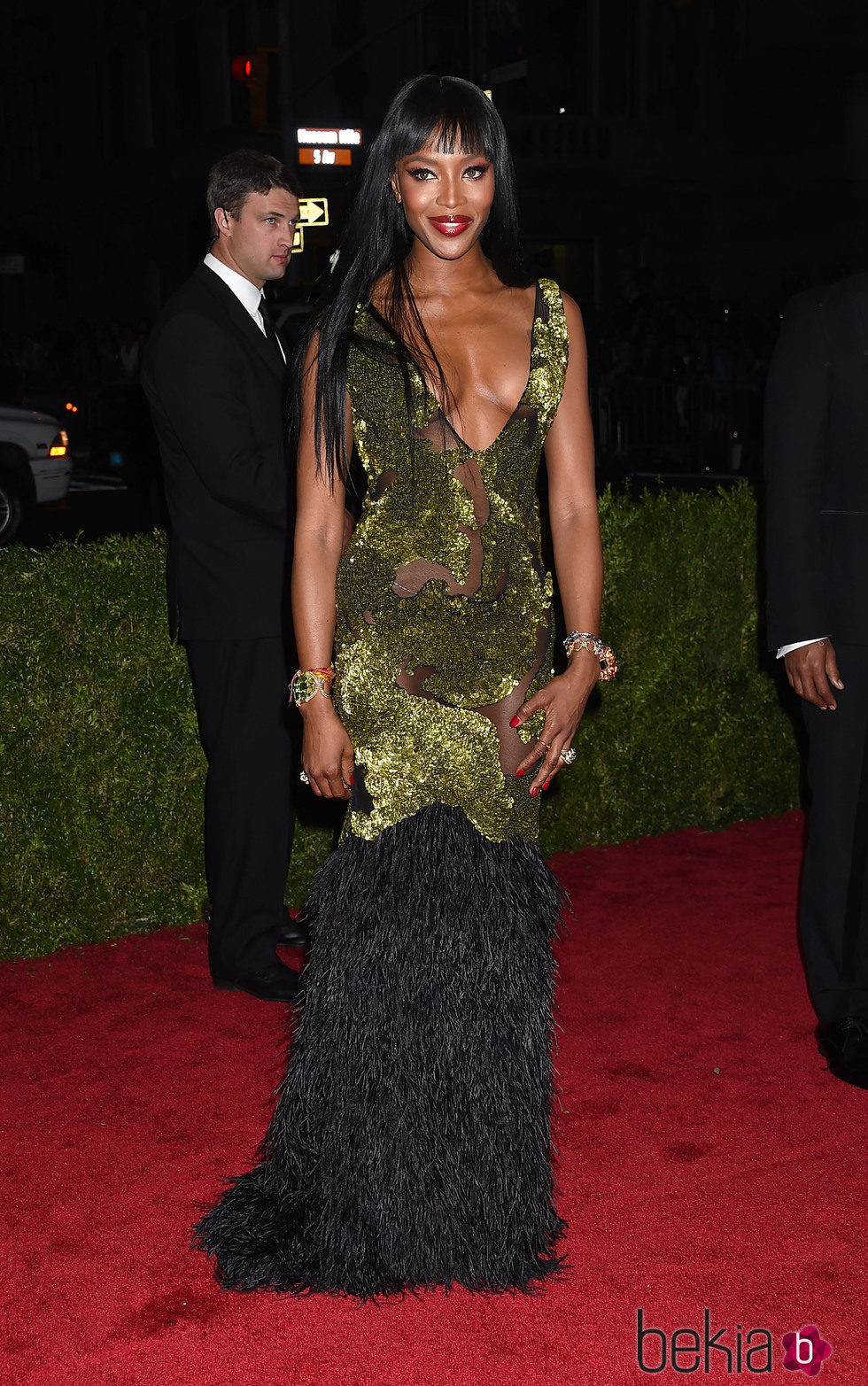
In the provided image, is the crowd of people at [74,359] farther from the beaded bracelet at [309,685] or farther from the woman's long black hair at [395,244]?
the beaded bracelet at [309,685]

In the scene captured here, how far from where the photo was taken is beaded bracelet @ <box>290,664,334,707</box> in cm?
273

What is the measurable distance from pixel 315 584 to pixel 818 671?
1.64 meters

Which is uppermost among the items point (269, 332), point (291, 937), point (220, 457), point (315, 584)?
point (269, 332)

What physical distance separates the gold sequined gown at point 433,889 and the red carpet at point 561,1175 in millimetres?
161

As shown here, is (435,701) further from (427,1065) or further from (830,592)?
(830,592)

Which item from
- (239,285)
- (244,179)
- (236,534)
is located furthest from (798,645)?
(244,179)

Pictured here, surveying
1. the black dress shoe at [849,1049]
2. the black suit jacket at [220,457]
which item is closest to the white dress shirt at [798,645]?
the black dress shoe at [849,1049]

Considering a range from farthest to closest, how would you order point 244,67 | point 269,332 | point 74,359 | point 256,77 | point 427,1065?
point 74,359 → point 256,77 → point 244,67 → point 269,332 → point 427,1065

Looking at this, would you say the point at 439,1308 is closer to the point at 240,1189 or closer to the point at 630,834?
the point at 240,1189

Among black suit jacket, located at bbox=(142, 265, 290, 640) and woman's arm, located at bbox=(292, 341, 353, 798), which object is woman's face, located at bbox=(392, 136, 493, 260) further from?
black suit jacket, located at bbox=(142, 265, 290, 640)

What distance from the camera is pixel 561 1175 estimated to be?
3381mm

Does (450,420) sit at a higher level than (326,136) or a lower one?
lower

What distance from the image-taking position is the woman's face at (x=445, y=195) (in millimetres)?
2650

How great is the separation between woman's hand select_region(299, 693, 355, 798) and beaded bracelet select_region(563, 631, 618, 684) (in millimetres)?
472
